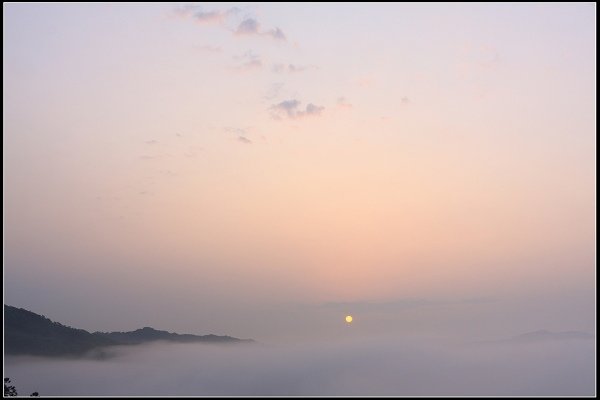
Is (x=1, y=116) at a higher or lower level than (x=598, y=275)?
higher

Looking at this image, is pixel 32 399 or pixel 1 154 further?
pixel 1 154

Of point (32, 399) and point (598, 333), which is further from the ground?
point (598, 333)

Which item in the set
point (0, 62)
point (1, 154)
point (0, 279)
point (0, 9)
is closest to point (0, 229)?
point (1, 154)

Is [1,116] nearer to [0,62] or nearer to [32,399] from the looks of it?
[0,62]

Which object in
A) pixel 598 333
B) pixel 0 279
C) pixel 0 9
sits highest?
pixel 0 9

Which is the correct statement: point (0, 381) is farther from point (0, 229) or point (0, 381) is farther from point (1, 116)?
point (1, 116)

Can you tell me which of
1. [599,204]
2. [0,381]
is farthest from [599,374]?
[0,381]

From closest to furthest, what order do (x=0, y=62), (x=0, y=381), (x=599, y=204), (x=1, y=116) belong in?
(x=0, y=381)
(x=599, y=204)
(x=0, y=62)
(x=1, y=116)

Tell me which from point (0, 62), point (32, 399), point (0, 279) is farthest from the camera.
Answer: point (0, 279)

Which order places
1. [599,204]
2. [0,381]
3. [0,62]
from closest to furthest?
[0,381], [599,204], [0,62]
